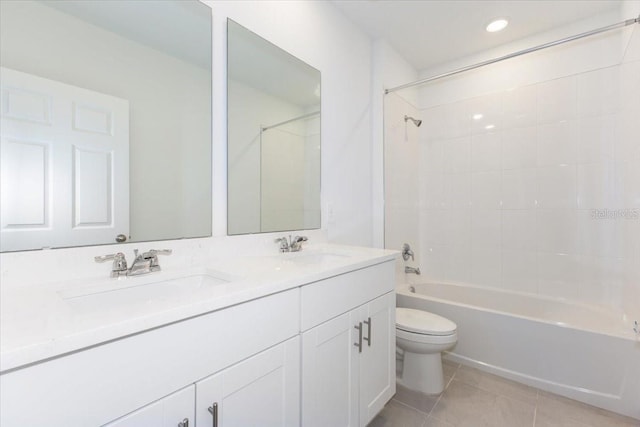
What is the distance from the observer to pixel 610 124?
2076 mm

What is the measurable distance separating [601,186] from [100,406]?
299 cm

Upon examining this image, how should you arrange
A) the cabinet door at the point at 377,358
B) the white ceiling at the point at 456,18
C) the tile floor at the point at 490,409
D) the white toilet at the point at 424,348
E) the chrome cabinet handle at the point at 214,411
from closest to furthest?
the chrome cabinet handle at the point at 214,411, the cabinet door at the point at 377,358, the tile floor at the point at 490,409, the white toilet at the point at 424,348, the white ceiling at the point at 456,18

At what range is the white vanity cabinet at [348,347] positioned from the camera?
1.05 m

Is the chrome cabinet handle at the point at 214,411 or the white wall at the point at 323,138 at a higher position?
the white wall at the point at 323,138

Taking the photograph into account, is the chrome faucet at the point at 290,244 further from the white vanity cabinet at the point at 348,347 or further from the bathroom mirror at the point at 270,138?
the white vanity cabinet at the point at 348,347

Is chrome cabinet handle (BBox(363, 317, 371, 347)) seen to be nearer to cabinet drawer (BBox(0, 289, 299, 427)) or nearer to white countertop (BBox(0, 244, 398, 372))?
white countertop (BBox(0, 244, 398, 372))

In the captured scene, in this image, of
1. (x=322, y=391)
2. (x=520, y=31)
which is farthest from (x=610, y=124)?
(x=322, y=391)

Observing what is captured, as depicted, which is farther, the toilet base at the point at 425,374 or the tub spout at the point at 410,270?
the tub spout at the point at 410,270

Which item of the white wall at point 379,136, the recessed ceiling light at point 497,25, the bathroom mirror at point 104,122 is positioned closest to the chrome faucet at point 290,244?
the bathroom mirror at point 104,122

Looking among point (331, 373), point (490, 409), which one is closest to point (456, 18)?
point (331, 373)

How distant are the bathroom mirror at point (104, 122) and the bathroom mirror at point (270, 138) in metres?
0.14

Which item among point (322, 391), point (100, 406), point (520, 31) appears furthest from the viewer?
point (520, 31)

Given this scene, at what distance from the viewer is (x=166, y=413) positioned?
65 centimetres

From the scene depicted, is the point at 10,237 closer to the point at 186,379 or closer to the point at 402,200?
the point at 186,379
